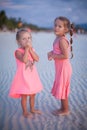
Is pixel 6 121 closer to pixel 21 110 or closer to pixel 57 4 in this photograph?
pixel 21 110

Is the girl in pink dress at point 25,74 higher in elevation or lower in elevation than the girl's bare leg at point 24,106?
higher

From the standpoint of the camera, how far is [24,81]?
7.43 feet

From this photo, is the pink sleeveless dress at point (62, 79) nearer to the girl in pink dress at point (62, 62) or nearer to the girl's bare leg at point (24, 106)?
the girl in pink dress at point (62, 62)

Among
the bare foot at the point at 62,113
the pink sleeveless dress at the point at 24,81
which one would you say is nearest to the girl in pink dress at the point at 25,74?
the pink sleeveless dress at the point at 24,81

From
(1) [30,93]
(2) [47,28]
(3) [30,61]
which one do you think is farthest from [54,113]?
(2) [47,28]

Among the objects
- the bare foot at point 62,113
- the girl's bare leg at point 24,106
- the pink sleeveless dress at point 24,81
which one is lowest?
the bare foot at point 62,113

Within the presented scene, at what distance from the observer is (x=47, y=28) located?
2.30m

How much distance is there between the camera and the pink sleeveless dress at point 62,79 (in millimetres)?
2291

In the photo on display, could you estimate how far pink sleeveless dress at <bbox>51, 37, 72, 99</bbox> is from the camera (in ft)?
7.52

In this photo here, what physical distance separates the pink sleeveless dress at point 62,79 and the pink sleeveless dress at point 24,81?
0.33ft

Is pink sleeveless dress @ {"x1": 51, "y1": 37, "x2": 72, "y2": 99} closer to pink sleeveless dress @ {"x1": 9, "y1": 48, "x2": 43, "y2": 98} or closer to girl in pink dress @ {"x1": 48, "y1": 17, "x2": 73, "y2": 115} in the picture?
girl in pink dress @ {"x1": 48, "y1": 17, "x2": 73, "y2": 115}

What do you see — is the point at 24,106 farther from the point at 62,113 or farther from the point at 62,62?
the point at 62,62

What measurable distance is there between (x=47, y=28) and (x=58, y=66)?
0.22 meters

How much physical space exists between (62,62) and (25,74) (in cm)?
21
